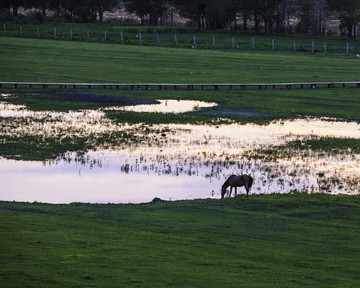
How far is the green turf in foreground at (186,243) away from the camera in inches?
508

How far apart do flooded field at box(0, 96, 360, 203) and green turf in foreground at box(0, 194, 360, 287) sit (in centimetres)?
286

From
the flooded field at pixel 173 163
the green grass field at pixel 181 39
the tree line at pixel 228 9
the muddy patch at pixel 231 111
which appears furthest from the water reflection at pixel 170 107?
the tree line at pixel 228 9

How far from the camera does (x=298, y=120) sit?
1688 inches

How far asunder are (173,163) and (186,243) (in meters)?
13.2

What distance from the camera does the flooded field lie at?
941 inches

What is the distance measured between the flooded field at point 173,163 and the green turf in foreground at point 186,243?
2.86 m

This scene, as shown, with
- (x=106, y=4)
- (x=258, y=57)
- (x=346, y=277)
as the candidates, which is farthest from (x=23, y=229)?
(x=106, y=4)

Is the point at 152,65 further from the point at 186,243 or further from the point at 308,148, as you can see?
the point at 186,243

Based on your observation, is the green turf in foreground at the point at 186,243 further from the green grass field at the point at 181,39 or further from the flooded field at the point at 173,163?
the green grass field at the point at 181,39

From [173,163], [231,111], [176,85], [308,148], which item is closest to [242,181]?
[173,163]

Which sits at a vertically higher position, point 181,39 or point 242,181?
point 181,39

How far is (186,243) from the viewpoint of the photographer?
15.7m

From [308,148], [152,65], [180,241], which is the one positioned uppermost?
[152,65]

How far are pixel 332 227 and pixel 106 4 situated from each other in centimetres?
15039
